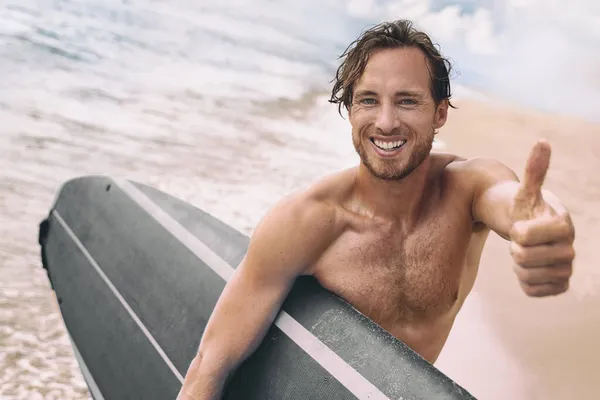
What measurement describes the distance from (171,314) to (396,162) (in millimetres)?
1314

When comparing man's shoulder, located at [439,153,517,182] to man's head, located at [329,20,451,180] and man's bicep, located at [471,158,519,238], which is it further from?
man's head, located at [329,20,451,180]

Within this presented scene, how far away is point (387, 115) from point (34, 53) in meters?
10.4

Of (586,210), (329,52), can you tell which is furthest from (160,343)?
(329,52)

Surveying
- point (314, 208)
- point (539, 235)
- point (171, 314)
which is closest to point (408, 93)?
point (314, 208)

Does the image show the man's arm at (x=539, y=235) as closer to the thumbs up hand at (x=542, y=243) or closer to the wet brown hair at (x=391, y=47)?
the thumbs up hand at (x=542, y=243)

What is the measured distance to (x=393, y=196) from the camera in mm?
1979

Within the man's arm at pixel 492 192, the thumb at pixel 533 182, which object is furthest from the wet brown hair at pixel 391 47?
the thumb at pixel 533 182

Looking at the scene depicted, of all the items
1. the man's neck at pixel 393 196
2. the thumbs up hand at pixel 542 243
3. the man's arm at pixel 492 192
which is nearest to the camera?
the thumbs up hand at pixel 542 243

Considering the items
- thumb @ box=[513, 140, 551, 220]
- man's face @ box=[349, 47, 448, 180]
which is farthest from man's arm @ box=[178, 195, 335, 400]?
thumb @ box=[513, 140, 551, 220]

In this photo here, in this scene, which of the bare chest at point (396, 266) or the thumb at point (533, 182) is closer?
the thumb at point (533, 182)

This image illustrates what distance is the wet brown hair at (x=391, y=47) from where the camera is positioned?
6.20 ft

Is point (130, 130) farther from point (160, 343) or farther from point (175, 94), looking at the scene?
point (160, 343)

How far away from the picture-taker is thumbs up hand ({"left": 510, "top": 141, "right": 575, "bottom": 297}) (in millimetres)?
1350

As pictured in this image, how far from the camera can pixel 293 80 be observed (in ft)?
58.5
